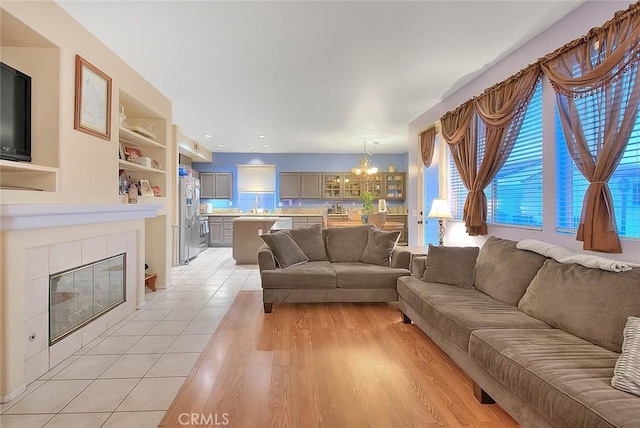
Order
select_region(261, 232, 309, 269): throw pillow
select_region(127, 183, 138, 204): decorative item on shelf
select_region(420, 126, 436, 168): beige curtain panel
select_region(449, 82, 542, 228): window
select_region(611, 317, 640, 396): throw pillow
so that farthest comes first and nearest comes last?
select_region(420, 126, 436, 168): beige curtain panel, select_region(261, 232, 309, 269): throw pillow, select_region(127, 183, 138, 204): decorative item on shelf, select_region(449, 82, 542, 228): window, select_region(611, 317, 640, 396): throw pillow

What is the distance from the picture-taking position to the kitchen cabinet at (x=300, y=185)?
9.52 m

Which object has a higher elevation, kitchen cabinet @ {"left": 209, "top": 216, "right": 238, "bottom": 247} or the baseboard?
kitchen cabinet @ {"left": 209, "top": 216, "right": 238, "bottom": 247}

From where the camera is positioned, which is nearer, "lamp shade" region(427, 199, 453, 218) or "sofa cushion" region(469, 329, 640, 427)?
"sofa cushion" region(469, 329, 640, 427)

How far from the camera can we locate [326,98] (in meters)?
4.73

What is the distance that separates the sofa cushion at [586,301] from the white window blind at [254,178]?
7.94 m

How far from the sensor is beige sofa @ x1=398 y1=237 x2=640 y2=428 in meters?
1.41

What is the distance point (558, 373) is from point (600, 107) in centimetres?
188

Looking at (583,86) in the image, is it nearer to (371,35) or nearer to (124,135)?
(371,35)

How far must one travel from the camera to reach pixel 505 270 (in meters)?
2.81

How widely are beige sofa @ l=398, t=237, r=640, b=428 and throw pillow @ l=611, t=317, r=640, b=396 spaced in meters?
0.04

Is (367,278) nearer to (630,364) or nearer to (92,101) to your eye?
(630,364)

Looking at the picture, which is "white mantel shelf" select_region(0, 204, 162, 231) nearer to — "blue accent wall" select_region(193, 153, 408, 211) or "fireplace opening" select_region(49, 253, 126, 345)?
"fireplace opening" select_region(49, 253, 126, 345)

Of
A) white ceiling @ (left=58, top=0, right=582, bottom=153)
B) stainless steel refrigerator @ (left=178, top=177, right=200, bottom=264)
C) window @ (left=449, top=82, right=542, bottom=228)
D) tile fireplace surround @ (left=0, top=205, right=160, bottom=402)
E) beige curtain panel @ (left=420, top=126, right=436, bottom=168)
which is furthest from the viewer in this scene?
stainless steel refrigerator @ (left=178, top=177, right=200, bottom=264)

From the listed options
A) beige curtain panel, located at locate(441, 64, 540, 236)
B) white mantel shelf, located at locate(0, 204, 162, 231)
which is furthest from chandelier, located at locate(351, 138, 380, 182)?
white mantel shelf, located at locate(0, 204, 162, 231)
